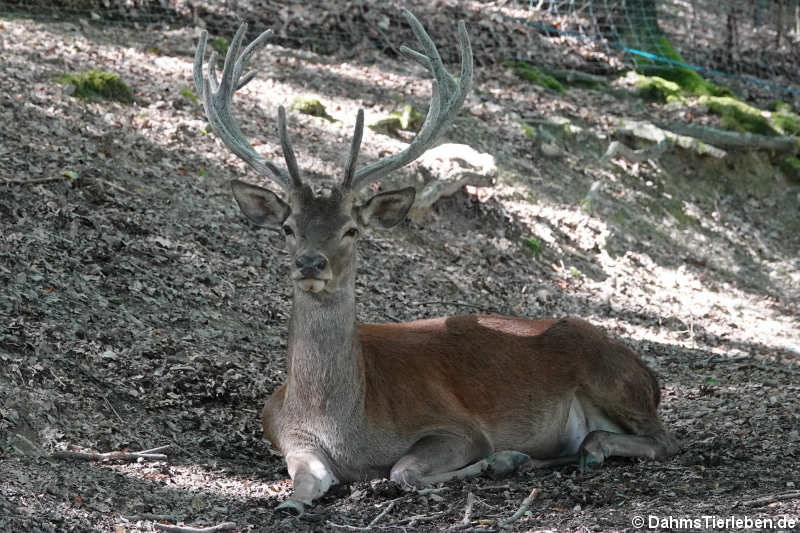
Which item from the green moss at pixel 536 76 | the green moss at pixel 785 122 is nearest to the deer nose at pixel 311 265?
the green moss at pixel 536 76

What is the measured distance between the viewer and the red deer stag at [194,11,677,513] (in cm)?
620

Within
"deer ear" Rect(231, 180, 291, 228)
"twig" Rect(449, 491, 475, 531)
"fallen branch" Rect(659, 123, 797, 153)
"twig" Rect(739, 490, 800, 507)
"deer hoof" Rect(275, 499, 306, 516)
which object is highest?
"fallen branch" Rect(659, 123, 797, 153)

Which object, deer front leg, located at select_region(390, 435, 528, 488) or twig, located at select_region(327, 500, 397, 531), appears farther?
deer front leg, located at select_region(390, 435, 528, 488)

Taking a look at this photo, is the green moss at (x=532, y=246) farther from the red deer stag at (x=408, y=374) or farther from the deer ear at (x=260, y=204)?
the deer ear at (x=260, y=204)

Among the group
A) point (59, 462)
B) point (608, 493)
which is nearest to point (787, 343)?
point (608, 493)

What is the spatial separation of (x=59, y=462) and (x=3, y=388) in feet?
2.21

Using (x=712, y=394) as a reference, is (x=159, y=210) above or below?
above

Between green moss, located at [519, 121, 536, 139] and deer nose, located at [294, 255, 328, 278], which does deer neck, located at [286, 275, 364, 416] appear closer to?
deer nose, located at [294, 255, 328, 278]

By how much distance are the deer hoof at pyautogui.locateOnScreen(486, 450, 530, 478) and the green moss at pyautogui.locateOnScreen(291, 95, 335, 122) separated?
6.43 metres

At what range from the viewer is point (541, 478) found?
21.5 feet

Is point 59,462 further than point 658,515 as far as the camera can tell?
Yes

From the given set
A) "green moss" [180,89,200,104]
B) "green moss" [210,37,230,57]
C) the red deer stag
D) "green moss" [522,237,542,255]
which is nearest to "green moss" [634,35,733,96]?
"green moss" [522,237,542,255]

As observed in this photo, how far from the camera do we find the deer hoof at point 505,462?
657 cm

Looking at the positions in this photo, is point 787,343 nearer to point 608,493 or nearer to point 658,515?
point 608,493
